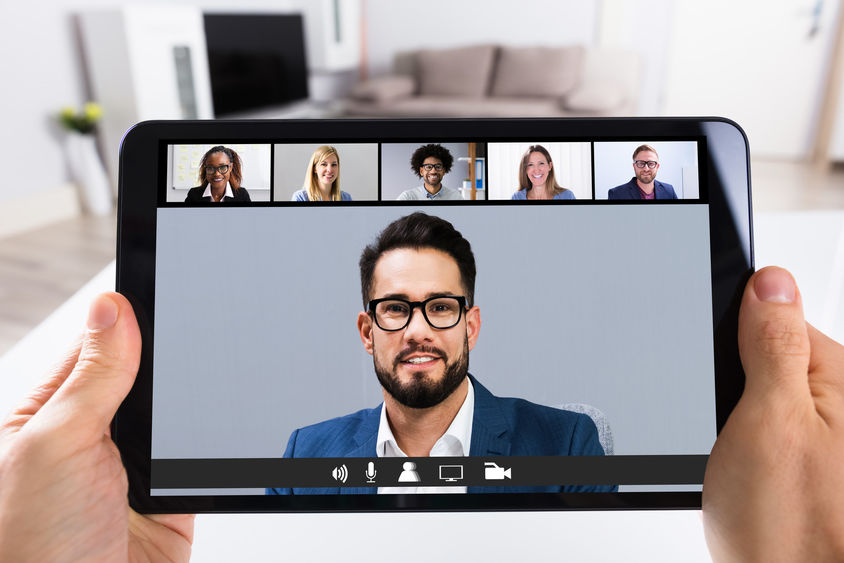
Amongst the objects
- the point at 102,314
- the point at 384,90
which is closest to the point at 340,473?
the point at 102,314

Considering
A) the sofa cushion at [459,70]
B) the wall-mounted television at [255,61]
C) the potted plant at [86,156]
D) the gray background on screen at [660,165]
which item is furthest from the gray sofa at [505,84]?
the gray background on screen at [660,165]

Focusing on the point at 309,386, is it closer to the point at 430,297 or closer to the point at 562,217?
the point at 430,297

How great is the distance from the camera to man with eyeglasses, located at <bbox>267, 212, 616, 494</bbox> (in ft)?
1.82

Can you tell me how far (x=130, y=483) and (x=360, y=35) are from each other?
5.30 meters

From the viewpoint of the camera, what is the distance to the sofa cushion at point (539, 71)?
4438 mm

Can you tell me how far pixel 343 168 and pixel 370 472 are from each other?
0.30m

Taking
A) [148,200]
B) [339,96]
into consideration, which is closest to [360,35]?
[339,96]

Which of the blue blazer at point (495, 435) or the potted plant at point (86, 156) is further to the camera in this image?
the potted plant at point (86, 156)

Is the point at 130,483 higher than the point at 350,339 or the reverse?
the reverse

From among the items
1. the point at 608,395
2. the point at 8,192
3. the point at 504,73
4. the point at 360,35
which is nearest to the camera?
the point at 608,395

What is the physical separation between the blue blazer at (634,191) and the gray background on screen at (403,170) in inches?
5.2

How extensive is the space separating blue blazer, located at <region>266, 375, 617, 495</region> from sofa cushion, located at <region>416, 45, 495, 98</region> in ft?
14.7

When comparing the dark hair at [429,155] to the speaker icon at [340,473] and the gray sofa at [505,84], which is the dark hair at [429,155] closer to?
the speaker icon at [340,473]

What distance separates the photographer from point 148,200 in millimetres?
576
